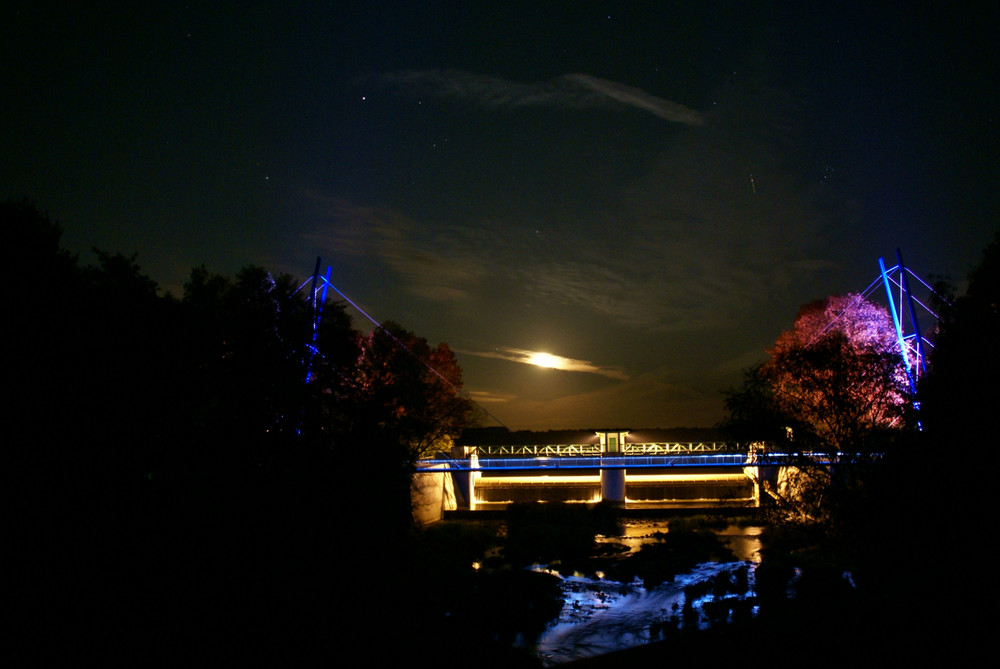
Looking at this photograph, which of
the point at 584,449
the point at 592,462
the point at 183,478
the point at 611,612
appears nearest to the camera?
the point at 183,478

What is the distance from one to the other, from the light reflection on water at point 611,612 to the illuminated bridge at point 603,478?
50.3 ft

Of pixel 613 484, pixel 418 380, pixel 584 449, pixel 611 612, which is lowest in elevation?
pixel 611 612

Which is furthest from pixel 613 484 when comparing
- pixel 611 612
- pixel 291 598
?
pixel 291 598

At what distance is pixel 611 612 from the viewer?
72.1 feet

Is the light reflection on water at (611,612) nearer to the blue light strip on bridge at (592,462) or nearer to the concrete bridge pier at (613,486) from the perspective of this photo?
the blue light strip on bridge at (592,462)

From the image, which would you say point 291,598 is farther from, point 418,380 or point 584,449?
point 584,449

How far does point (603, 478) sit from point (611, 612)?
1076 inches

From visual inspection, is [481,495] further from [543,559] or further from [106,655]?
[106,655]

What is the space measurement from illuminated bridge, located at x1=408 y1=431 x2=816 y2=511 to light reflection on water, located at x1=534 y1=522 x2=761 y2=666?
15.3 meters

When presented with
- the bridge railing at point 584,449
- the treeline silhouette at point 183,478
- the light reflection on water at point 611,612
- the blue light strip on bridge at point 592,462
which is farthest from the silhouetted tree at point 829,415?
the bridge railing at point 584,449

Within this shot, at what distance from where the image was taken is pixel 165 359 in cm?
1620

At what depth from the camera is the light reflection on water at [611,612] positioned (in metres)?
18.0

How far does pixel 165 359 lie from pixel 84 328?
1989 millimetres

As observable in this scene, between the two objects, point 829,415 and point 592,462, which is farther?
point 592,462
